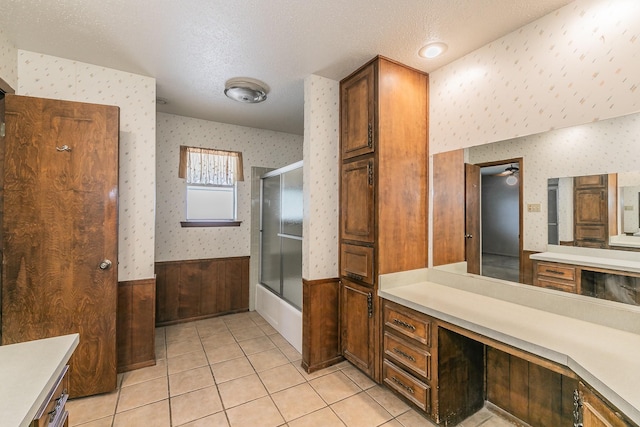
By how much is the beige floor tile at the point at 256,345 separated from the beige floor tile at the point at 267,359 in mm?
68

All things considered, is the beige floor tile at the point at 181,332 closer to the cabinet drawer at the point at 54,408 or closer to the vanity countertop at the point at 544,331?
the cabinet drawer at the point at 54,408

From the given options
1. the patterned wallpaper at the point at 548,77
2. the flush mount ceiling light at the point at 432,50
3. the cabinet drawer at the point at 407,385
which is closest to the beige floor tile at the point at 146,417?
the cabinet drawer at the point at 407,385

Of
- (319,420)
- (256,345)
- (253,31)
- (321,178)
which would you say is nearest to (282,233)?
(321,178)

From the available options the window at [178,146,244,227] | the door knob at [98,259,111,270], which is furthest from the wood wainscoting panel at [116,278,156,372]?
the window at [178,146,244,227]

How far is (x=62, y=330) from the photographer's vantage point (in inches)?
78.0

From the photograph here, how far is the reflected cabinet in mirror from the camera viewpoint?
1.45m

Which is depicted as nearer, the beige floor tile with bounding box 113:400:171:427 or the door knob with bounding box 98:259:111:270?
the beige floor tile with bounding box 113:400:171:427

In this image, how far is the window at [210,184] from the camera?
354cm

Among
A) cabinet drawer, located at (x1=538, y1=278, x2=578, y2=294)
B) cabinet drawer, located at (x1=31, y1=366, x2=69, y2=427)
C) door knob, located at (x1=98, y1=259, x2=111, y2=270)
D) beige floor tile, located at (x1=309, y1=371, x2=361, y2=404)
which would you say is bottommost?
beige floor tile, located at (x1=309, y1=371, x2=361, y2=404)

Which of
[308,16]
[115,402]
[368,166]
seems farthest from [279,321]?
[308,16]

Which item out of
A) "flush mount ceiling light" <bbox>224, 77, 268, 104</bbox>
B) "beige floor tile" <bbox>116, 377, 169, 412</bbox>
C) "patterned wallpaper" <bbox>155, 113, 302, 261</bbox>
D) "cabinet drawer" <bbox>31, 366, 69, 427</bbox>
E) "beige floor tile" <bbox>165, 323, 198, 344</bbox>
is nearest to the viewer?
"cabinet drawer" <bbox>31, 366, 69, 427</bbox>

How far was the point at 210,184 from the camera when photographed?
12.0ft

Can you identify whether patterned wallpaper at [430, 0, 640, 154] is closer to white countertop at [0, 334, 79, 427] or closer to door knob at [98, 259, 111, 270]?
white countertop at [0, 334, 79, 427]

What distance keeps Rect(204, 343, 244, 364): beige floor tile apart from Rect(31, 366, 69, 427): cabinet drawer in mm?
1612
